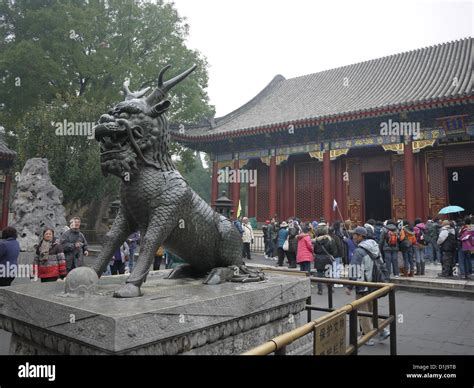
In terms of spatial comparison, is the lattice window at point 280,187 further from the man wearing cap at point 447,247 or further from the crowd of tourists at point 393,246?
the man wearing cap at point 447,247

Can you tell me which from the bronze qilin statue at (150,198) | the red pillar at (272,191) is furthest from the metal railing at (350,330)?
the red pillar at (272,191)

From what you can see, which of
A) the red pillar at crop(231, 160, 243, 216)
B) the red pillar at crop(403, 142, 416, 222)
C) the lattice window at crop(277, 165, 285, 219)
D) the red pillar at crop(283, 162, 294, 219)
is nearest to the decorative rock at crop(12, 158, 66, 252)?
the red pillar at crop(231, 160, 243, 216)

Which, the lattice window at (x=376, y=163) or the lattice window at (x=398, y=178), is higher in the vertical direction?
the lattice window at (x=376, y=163)

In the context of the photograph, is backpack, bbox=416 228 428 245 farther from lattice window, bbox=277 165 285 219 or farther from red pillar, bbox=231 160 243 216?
red pillar, bbox=231 160 243 216

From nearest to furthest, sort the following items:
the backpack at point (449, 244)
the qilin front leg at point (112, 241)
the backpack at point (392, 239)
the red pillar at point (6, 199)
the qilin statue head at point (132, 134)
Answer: the qilin statue head at point (132, 134) → the qilin front leg at point (112, 241) → the backpack at point (392, 239) → the backpack at point (449, 244) → the red pillar at point (6, 199)

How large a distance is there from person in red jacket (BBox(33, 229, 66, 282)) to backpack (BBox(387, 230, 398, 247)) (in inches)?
267

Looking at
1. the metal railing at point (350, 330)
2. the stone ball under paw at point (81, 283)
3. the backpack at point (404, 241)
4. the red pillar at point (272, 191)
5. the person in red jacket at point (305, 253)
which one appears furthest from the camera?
the red pillar at point (272, 191)

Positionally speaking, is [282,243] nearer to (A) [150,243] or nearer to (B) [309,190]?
(B) [309,190]

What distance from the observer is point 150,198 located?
108 inches

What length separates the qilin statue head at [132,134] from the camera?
102 inches

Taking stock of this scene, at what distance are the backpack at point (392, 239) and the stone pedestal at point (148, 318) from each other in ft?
19.3
